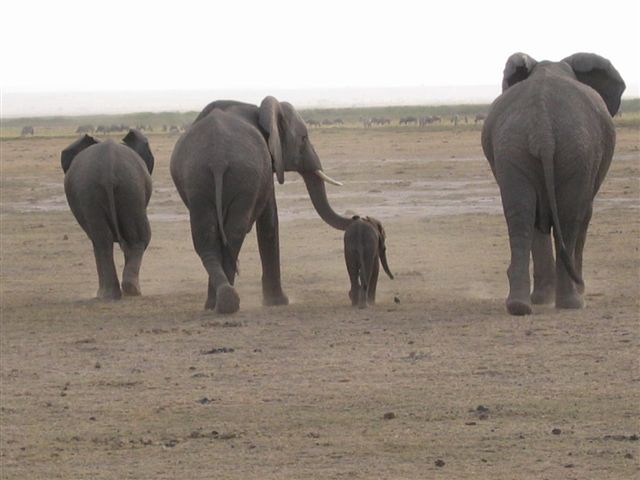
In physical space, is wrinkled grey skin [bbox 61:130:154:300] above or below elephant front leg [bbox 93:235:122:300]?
above

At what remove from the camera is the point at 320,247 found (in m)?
20.0

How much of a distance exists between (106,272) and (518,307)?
4.45 m

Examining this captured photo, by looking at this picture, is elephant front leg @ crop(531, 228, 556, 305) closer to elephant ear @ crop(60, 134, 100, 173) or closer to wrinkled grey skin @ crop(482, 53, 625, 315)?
wrinkled grey skin @ crop(482, 53, 625, 315)

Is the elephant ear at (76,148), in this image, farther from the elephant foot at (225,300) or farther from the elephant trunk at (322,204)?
the elephant foot at (225,300)

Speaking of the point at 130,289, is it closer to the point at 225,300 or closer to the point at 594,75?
the point at 225,300

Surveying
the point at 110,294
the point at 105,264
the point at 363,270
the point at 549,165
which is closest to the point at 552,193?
the point at 549,165

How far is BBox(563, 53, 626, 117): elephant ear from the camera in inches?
582

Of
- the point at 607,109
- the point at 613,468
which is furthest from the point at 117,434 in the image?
the point at 607,109

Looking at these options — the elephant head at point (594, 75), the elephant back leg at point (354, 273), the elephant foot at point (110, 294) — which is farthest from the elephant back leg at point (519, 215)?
the elephant foot at point (110, 294)

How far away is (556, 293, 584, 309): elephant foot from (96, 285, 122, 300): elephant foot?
4373 millimetres

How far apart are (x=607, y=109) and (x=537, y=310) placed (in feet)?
6.71

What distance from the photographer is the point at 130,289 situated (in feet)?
52.4

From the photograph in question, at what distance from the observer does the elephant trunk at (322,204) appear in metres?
15.4


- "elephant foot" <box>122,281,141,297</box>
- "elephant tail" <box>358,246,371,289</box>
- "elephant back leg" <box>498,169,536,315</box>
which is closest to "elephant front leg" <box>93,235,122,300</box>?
"elephant foot" <box>122,281,141,297</box>
